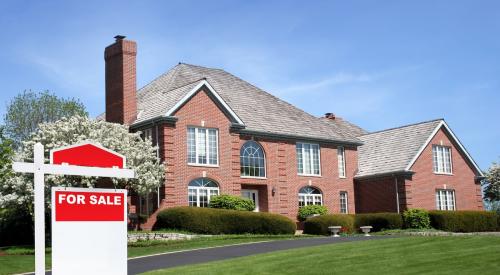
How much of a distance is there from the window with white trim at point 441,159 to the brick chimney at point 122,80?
20.8m

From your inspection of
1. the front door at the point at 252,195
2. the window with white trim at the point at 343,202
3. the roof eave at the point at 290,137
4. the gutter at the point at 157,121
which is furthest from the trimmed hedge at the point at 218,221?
the window with white trim at the point at 343,202

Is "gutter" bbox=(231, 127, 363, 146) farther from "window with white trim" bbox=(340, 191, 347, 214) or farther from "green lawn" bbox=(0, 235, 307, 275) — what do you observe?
"green lawn" bbox=(0, 235, 307, 275)

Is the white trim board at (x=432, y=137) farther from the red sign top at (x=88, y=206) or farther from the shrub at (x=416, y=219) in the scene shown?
the red sign top at (x=88, y=206)

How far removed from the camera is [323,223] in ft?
120

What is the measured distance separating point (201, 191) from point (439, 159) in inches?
731

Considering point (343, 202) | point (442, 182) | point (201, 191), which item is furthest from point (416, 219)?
point (201, 191)

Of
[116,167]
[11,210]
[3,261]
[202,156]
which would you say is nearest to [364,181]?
[202,156]

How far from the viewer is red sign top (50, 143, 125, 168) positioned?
9.79m

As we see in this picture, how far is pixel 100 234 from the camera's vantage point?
10.1 m

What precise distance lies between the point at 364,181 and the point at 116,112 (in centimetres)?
1744

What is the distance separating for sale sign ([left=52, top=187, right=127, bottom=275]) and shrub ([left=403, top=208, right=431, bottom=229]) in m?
31.7

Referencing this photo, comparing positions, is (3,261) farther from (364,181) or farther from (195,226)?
(364,181)

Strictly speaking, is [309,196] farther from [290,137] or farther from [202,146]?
[202,146]

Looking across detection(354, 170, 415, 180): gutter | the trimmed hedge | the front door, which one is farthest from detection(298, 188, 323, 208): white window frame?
the trimmed hedge
